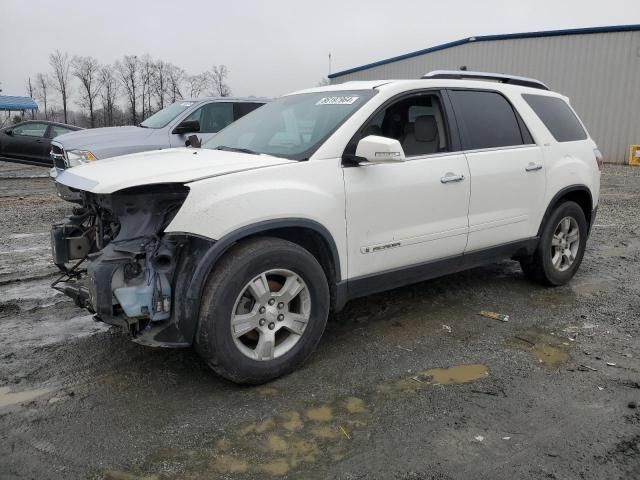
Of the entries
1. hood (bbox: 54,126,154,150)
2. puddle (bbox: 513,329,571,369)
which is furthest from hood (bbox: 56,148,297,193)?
hood (bbox: 54,126,154,150)

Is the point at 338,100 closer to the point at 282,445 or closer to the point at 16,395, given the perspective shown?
the point at 282,445

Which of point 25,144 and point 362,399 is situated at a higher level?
point 25,144

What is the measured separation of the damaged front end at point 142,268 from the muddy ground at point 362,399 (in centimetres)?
48

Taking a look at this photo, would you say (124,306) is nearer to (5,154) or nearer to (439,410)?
(439,410)

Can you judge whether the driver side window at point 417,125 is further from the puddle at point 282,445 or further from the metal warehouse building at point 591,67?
the metal warehouse building at point 591,67

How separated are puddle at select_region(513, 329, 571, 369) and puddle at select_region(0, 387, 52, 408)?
3.21 metres

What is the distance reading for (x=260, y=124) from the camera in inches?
178

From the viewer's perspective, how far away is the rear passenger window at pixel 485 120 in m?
4.49

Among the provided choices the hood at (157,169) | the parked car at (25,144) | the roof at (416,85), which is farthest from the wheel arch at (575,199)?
the parked car at (25,144)

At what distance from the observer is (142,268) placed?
3209 mm

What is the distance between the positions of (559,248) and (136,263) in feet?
13.3

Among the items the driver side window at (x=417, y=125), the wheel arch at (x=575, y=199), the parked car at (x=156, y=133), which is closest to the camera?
the driver side window at (x=417, y=125)

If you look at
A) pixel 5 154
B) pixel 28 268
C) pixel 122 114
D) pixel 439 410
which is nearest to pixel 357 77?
pixel 5 154

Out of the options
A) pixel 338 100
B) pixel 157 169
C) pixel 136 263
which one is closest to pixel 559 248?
pixel 338 100
